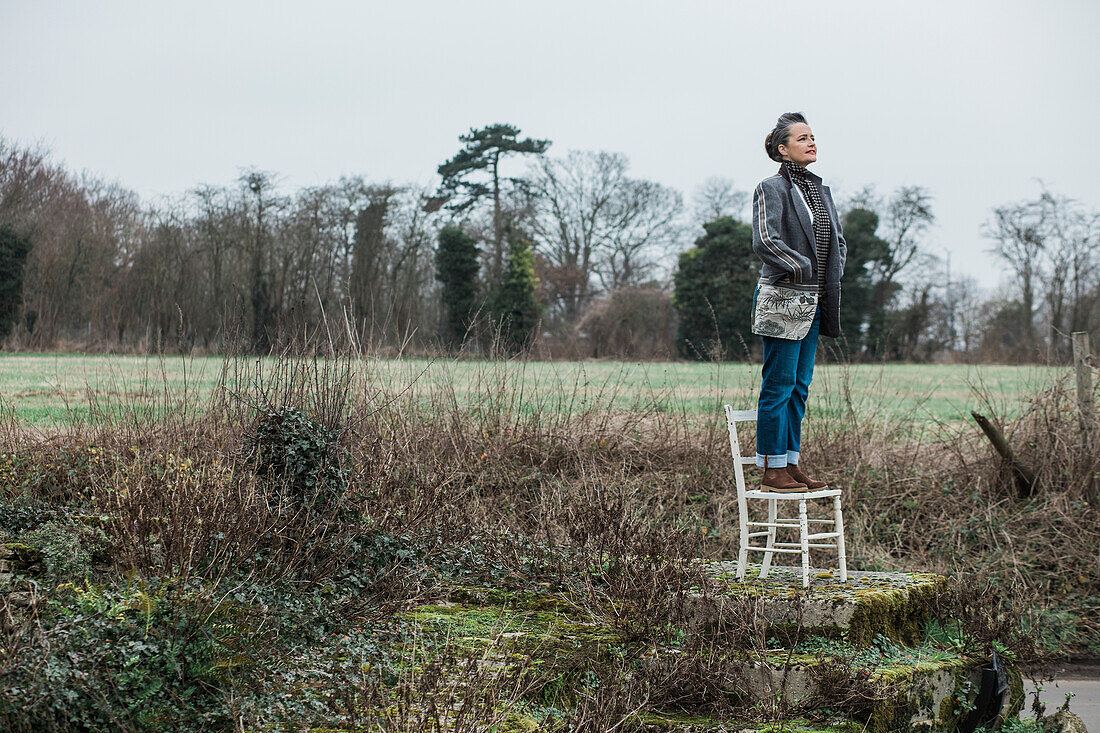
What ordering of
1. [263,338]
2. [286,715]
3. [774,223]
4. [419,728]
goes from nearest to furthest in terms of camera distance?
[419,728], [286,715], [774,223], [263,338]

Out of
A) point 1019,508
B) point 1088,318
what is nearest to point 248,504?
point 1019,508

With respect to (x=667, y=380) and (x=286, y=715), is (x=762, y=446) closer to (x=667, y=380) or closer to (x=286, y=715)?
(x=286, y=715)

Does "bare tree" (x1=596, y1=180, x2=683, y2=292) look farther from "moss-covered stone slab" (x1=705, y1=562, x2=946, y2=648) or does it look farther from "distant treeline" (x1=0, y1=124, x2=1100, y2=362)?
"moss-covered stone slab" (x1=705, y1=562, x2=946, y2=648)

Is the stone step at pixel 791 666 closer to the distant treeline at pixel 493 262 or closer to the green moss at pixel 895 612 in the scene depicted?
the green moss at pixel 895 612

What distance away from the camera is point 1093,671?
7.92 meters

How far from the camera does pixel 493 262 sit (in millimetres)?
26188

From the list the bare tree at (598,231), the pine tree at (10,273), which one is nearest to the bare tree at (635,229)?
the bare tree at (598,231)

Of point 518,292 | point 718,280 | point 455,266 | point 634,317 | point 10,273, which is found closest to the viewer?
point 10,273

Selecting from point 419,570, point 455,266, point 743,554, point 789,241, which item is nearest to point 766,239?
point 789,241

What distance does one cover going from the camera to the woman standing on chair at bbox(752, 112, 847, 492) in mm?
4828

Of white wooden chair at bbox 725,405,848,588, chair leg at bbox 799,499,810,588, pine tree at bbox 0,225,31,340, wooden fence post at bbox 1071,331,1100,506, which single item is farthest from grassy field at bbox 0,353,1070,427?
pine tree at bbox 0,225,31,340

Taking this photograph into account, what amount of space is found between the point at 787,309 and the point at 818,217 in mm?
543

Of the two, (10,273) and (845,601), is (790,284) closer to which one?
(845,601)

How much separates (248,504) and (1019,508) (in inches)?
304
